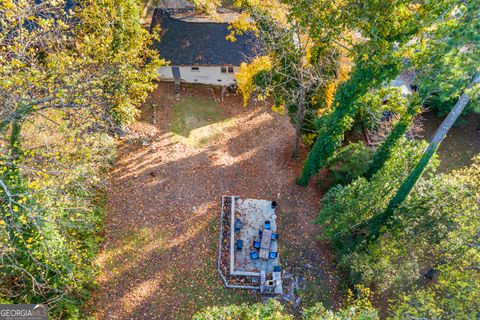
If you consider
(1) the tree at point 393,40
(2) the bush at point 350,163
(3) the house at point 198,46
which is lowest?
(2) the bush at point 350,163

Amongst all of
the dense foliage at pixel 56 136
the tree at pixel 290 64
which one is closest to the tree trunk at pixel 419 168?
the tree at pixel 290 64

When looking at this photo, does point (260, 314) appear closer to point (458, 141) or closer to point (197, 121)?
point (197, 121)

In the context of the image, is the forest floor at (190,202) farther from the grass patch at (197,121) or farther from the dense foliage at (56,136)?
the dense foliage at (56,136)

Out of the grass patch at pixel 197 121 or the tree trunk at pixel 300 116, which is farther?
the grass patch at pixel 197 121

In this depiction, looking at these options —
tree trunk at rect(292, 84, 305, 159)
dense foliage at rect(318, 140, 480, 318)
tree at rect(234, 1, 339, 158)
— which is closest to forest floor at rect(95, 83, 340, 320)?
tree trunk at rect(292, 84, 305, 159)

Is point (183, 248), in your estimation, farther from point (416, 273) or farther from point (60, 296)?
point (416, 273)

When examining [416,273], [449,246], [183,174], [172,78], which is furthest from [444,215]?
[172,78]
